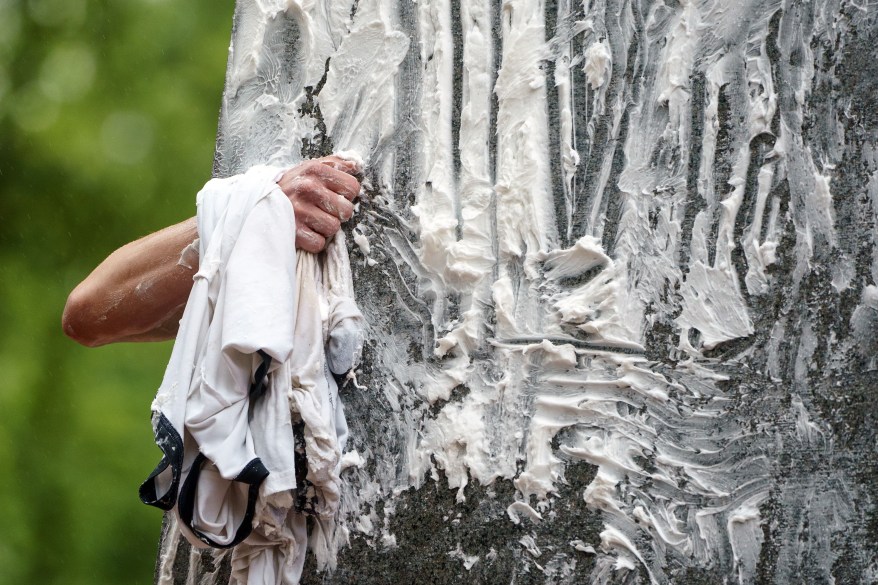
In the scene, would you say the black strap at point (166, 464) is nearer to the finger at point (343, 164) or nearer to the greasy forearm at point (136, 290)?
the greasy forearm at point (136, 290)

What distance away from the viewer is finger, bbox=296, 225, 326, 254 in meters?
1.06

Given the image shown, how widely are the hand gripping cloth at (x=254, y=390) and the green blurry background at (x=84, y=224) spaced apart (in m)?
2.71

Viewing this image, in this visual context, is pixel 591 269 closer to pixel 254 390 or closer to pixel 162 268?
pixel 254 390

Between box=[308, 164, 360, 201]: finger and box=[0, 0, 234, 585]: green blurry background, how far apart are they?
2.74 metres

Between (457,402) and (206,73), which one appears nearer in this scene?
(457,402)

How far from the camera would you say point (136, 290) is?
117 centimetres

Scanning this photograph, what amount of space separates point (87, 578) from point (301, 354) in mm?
2998

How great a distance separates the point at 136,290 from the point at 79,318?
119 mm

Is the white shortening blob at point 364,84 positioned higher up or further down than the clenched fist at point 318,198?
higher up

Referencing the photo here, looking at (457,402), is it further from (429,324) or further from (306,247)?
(306,247)

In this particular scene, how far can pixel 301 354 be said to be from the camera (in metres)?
1.00

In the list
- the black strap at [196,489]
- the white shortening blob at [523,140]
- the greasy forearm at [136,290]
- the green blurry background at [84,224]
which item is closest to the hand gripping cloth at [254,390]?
the black strap at [196,489]

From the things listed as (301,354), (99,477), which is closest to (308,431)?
(301,354)

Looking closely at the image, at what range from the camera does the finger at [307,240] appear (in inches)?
41.9
